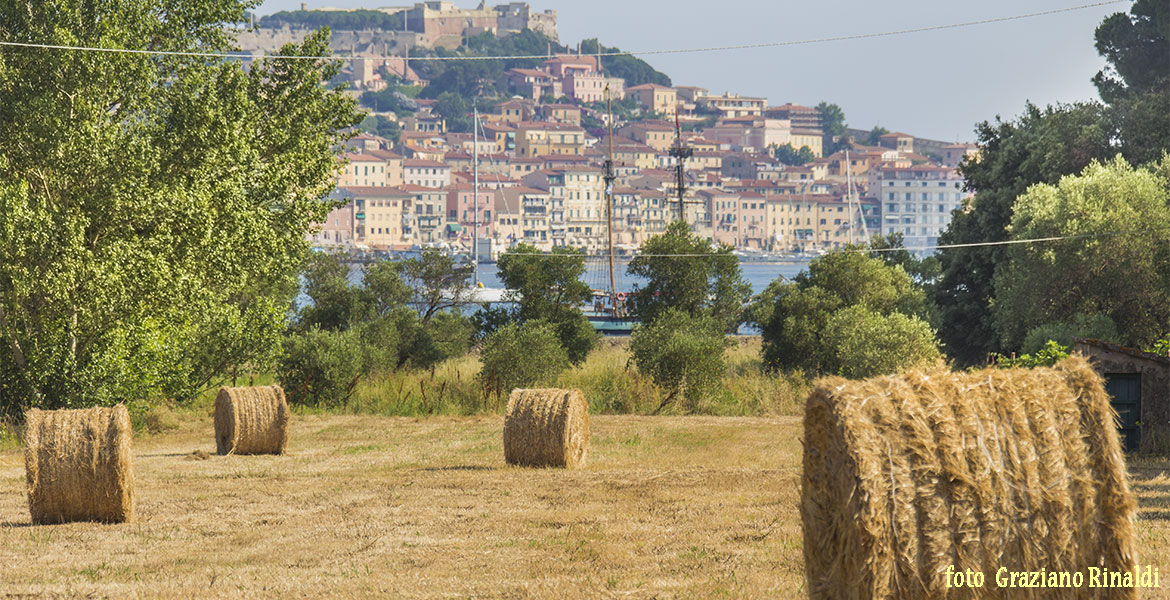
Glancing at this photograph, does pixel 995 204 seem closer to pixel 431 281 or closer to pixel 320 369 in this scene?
pixel 431 281

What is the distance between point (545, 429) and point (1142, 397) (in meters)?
8.71

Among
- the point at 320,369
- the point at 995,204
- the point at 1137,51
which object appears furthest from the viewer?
the point at 1137,51

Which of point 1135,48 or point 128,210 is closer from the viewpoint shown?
point 128,210

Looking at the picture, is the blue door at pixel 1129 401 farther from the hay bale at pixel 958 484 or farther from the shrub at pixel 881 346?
the hay bale at pixel 958 484

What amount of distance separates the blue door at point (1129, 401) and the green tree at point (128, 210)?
16095 mm

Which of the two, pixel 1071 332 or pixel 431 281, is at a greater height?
pixel 431 281

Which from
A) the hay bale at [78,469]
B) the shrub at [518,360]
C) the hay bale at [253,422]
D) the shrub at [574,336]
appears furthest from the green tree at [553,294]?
the hay bale at [78,469]

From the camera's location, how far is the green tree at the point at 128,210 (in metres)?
23.1

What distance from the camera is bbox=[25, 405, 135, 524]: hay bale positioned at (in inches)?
531

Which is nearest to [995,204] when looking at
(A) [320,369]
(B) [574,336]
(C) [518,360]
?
(B) [574,336]

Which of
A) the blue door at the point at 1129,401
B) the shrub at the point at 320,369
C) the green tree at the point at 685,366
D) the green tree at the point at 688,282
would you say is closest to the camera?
the blue door at the point at 1129,401

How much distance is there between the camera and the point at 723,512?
13516 millimetres

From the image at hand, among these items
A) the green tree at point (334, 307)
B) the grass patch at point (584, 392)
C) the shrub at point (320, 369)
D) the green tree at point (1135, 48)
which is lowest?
the grass patch at point (584, 392)

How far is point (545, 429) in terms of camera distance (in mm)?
18375
